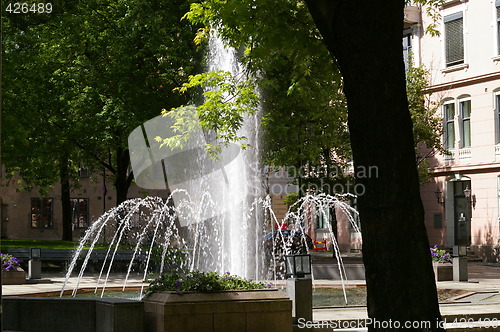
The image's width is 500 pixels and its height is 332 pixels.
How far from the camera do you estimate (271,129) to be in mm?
29172

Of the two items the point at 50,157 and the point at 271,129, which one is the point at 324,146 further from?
the point at 50,157

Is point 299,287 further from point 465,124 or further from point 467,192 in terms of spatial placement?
point 465,124

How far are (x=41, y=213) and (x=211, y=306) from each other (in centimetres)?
5497

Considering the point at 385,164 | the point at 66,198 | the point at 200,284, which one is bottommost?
the point at 200,284

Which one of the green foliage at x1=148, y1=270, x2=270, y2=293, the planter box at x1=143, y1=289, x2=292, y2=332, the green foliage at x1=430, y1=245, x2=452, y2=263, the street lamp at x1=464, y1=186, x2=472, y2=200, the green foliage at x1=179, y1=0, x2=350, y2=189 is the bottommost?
the green foliage at x1=430, y1=245, x2=452, y2=263

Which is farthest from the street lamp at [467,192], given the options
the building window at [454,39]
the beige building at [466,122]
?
the building window at [454,39]

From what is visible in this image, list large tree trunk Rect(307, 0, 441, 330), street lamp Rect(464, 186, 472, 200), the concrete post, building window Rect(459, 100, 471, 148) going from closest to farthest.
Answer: large tree trunk Rect(307, 0, 441, 330), the concrete post, street lamp Rect(464, 186, 472, 200), building window Rect(459, 100, 471, 148)

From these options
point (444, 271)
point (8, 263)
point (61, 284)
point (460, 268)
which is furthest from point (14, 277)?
point (460, 268)

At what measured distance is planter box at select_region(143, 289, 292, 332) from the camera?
10.6 metres

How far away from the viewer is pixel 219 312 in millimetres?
10789

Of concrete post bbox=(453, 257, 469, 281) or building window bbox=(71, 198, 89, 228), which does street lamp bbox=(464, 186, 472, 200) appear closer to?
concrete post bbox=(453, 257, 469, 281)

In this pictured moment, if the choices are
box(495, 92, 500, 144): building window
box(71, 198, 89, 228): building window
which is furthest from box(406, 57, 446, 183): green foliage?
box(71, 198, 89, 228): building window

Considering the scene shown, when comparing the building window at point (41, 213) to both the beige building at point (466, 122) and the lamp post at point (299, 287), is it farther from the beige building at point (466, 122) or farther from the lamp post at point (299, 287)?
the lamp post at point (299, 287)

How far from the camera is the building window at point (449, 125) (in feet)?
130
